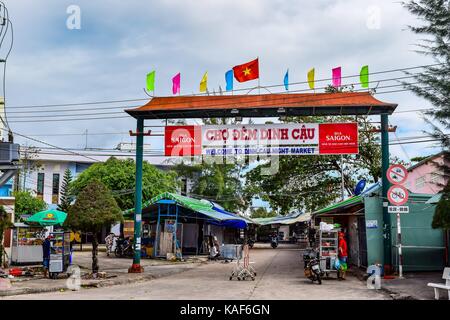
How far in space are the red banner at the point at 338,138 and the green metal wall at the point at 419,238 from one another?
9.96 ft

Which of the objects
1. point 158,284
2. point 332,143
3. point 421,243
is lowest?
point 158,284

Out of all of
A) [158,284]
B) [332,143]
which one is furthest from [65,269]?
[332,143]

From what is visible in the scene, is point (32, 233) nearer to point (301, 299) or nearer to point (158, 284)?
point (158, 284)

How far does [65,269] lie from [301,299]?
36.7 feet

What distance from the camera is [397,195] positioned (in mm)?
17734

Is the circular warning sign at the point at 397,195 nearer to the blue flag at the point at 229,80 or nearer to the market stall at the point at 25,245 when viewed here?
the blue flag at the point at 229,80

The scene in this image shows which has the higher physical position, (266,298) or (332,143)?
(332,143)

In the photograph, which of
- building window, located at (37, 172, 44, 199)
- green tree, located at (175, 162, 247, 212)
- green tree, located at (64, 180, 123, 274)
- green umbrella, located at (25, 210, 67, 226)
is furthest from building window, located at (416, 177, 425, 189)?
building window, located at (37, 172, 44, 199)

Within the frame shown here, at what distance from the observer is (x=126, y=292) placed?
15.4 m

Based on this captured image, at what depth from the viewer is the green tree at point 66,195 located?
157 feet

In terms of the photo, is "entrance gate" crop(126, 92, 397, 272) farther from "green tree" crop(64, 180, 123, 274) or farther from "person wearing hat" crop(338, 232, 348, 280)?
"green tree" crop(64, 180, 123, 274)

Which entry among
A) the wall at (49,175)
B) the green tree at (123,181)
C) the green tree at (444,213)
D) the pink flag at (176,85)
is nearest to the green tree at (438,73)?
the green tree at (444,213)
